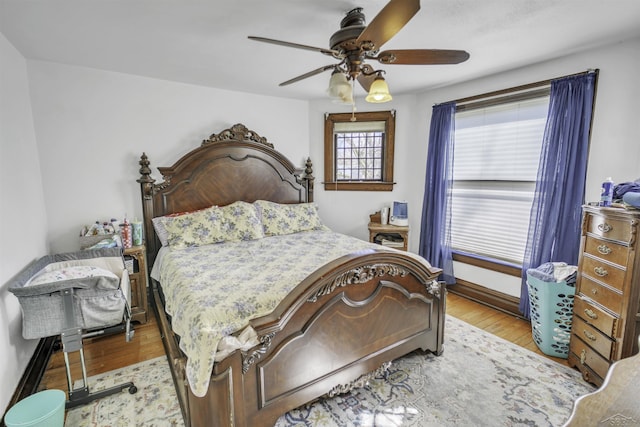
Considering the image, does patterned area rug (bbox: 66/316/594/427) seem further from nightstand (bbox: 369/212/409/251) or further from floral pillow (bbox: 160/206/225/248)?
nightstand (bbox: 369/212/409/251)

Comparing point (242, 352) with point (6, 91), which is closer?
point (242, 352)

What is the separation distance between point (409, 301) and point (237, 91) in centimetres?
299

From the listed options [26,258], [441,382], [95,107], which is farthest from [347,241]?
[95,107]

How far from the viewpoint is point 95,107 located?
9.29 feet

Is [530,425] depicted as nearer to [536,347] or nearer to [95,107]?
[536,347]

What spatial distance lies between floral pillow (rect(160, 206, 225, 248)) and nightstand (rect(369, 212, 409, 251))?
187cm

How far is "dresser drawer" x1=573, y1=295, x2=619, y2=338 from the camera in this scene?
186 centimetres

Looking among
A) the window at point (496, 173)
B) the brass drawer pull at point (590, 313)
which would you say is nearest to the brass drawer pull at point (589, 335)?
the brass drawer pull at point (590, 313)

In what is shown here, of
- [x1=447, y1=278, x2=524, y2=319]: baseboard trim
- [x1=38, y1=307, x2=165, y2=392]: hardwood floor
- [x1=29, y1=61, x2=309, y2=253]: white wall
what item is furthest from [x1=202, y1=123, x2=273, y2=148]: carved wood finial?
[x1=447, y1=278, x2=524, y2=319]: baseboard trim

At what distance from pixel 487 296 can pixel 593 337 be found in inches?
50.2

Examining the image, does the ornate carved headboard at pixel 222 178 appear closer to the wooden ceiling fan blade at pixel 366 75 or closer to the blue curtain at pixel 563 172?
the wooden ceiling fan blade at pixel 366 75

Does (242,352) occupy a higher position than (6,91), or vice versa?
(6,91)

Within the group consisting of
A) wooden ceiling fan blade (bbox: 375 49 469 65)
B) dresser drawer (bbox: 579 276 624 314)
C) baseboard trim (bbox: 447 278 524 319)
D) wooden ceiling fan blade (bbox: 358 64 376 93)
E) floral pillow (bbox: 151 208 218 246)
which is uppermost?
wooden ceiling fan blade (bbox: 375 49 469 65)

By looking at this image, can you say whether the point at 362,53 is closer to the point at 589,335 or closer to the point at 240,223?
the point at 240,223
